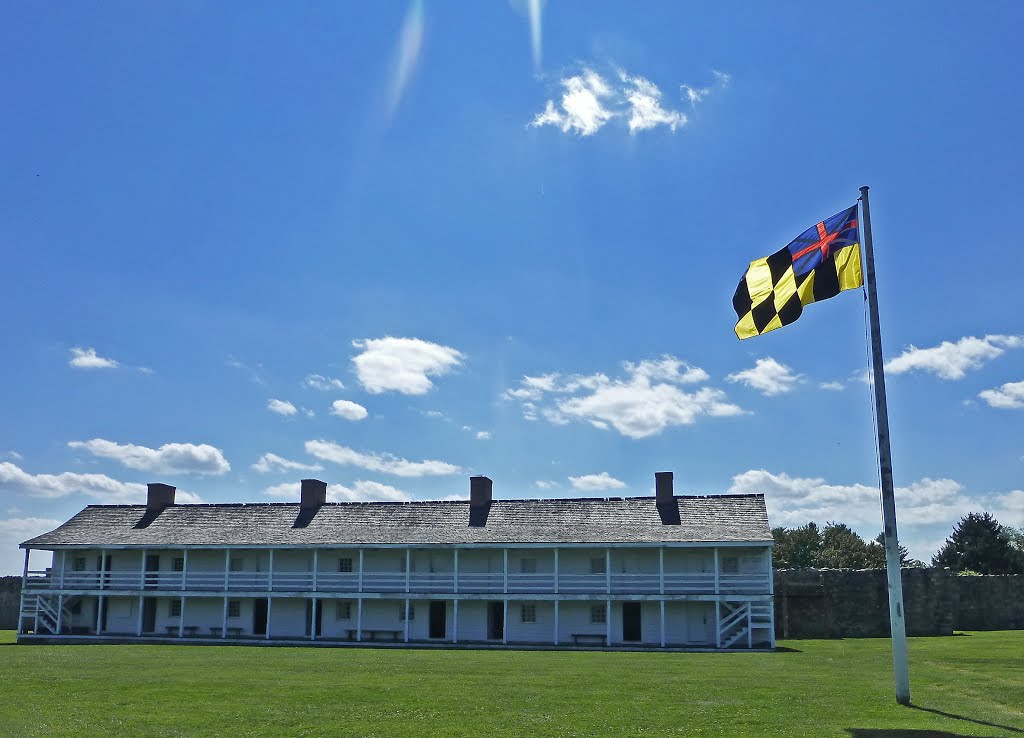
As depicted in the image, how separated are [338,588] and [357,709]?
27037 mm

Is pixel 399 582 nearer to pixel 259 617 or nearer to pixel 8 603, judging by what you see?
pixel 259 617

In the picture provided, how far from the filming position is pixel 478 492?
42562mm

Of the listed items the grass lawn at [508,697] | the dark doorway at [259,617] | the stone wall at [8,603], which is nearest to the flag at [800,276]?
the grass lawn at [508,697]

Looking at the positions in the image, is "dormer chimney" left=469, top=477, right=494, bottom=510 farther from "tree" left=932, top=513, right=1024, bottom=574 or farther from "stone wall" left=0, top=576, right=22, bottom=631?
"tree" left=932, top=513, right=1024, bottom=574

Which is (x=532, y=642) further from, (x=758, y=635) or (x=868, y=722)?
(x=868, y=722)

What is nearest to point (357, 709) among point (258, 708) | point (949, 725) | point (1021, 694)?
point (258, 708)

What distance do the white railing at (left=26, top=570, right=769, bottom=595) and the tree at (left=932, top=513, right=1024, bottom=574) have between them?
122ft

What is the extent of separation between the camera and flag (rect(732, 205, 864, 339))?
52.0 ft

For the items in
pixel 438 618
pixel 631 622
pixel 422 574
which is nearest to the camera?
pixel 631 622

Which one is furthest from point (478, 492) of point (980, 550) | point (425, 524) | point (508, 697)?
Result: point (980, 550)

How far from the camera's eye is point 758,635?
36.2m

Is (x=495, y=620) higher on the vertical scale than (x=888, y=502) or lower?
lower

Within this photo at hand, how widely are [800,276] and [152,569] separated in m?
36.3

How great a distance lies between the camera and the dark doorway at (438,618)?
4041cm
